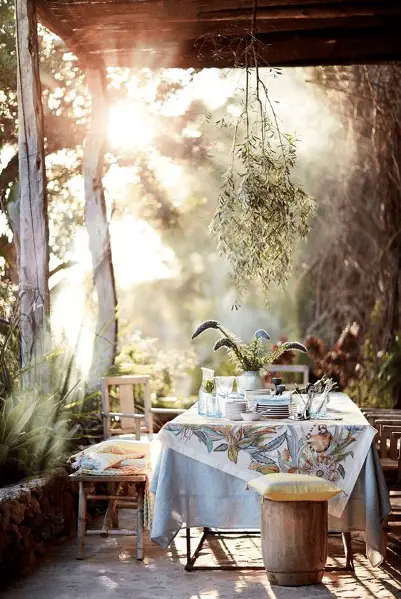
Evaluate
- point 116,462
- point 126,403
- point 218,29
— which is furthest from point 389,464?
point 218,29

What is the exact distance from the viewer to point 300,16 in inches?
301

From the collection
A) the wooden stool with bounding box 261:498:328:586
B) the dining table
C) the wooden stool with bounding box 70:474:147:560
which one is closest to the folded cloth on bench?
the wooden stool with bounding box 70:474:147:560

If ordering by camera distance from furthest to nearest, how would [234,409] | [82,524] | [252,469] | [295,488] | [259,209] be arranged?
[259,209] < [82,524] < [234,409] < [252,469] < [295,488]

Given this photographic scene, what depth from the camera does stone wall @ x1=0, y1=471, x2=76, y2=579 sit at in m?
5.47

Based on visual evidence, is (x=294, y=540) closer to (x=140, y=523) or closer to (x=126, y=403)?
(x=140, y=523)

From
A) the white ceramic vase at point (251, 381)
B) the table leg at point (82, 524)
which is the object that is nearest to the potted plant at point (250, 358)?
the white ceramic vase at point (251, 381)

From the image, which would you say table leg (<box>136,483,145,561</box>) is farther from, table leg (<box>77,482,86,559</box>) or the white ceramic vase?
the white ceramic vase

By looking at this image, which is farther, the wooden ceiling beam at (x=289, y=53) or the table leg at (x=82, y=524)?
the wooden ceiling beam at (x=289, y=53)

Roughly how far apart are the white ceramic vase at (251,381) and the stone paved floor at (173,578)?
0.98m

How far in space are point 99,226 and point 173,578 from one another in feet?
13.9

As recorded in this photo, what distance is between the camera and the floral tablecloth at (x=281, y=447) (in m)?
5.48

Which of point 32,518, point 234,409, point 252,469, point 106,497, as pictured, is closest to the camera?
point 252,469

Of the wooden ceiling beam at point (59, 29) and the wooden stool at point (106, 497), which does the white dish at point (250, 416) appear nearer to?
the wooden stool at point (106, 497)

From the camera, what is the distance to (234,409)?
5785 millimetres
